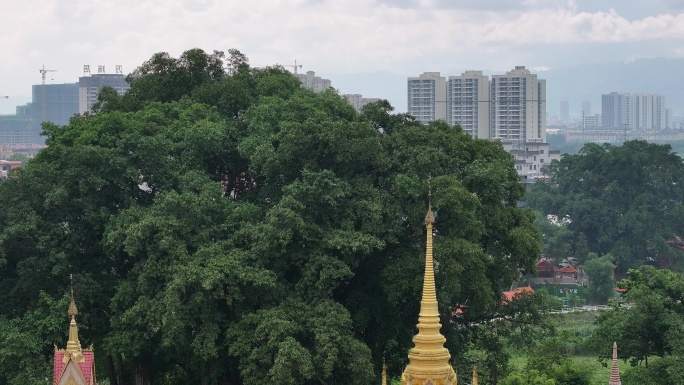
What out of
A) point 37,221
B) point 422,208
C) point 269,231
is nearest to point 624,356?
point 422,208

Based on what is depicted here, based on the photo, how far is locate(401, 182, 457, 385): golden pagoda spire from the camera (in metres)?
22.3

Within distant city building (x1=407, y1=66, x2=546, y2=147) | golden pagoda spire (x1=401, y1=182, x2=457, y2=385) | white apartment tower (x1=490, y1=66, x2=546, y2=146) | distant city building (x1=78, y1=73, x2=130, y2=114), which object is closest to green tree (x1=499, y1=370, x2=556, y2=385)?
golden pagoda spire (x1=401, y1=182, x2=457, y2=385)

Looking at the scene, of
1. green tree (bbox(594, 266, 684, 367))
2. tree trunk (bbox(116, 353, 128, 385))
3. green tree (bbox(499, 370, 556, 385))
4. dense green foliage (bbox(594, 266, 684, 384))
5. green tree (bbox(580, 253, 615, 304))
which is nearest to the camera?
dense green foliage (bbox(594, 266, 684, 384))

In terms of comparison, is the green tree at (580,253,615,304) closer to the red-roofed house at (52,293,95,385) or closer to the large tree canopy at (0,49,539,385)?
the large tree canopy at (0,49,539,385)

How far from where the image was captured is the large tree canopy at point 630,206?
2864 inches

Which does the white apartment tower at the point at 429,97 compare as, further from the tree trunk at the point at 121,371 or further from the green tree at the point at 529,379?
the green tree at the point at 529,379

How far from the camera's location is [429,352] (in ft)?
74.2

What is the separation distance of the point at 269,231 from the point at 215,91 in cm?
810

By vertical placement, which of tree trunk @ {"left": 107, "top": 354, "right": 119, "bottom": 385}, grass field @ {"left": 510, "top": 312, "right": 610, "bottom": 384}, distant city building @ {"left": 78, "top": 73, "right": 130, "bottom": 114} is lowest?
grass field @ {"left": 510, "top": 312, "right": 610, "bottom": 384}

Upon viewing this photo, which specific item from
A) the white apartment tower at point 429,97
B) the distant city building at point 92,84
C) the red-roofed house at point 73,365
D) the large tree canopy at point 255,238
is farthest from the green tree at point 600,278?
the distant city building at point 92,84

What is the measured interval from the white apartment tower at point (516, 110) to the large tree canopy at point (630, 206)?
61888 mm

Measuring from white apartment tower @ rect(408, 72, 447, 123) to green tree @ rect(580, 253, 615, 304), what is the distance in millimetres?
74717

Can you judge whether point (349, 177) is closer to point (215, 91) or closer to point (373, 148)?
point (373, 148)

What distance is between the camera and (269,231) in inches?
1131
